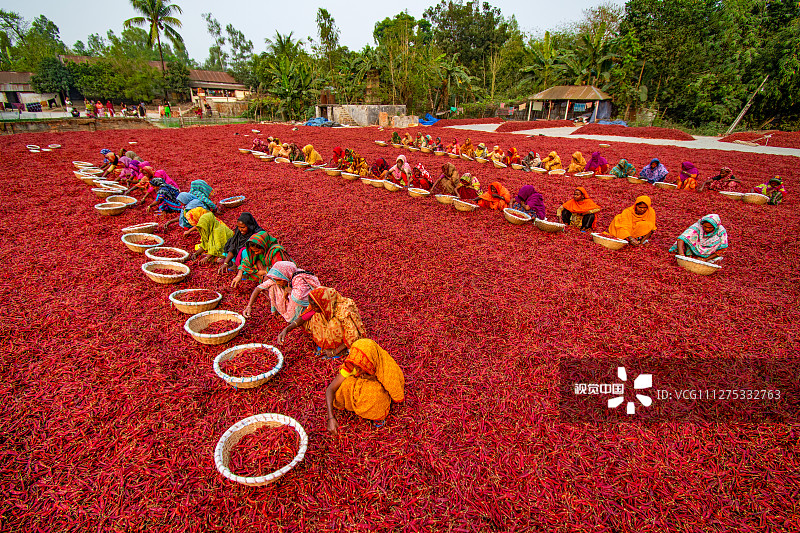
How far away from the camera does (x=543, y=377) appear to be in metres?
3.29

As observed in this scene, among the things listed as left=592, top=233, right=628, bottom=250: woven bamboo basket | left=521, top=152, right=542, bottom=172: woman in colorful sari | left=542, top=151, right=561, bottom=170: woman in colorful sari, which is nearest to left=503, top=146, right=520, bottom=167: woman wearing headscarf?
left=521, top=152, right=542, bottom=172: woman in colorful sari

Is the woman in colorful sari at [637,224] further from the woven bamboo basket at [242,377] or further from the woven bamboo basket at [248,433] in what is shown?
the woven bamboo basket at [248,433]

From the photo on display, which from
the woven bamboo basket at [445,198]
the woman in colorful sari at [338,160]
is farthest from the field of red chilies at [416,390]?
the woman in colorful sari at [338,160]

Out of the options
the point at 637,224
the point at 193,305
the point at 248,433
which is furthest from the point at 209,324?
the point at 637,224

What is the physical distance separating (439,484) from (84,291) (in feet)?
16.0

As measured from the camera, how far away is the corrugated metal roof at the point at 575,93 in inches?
1041

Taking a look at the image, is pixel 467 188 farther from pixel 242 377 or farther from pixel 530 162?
pixel 242 377

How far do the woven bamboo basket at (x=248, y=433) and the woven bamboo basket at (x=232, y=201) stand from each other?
609cm

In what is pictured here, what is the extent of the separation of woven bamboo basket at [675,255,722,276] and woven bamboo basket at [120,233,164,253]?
25.9ft

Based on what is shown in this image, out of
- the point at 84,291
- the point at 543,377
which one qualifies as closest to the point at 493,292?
the point at 543,377

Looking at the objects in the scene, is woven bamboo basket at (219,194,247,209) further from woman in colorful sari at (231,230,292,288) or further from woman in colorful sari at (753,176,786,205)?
woman in colorful sari at (753,176,786,205)

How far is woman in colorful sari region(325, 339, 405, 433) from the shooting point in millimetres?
2645

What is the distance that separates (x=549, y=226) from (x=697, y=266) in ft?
7.18

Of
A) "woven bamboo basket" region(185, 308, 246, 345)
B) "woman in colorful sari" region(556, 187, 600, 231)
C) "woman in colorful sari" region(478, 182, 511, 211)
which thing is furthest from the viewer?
"woman in colorful sari" region(478, 182, 511, 211)
